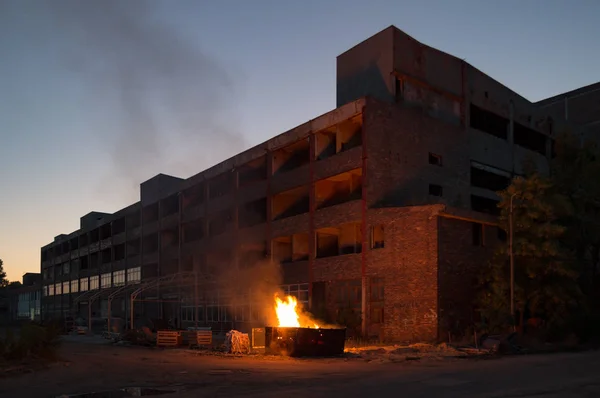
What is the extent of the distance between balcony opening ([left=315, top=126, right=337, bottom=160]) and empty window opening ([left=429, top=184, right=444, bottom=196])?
23.0 feet

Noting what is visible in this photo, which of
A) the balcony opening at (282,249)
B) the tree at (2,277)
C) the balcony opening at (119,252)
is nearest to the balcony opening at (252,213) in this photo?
the balcony opening at (282,249)

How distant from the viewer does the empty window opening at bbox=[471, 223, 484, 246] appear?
34000mm

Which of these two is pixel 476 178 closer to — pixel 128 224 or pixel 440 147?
pixel 440 147

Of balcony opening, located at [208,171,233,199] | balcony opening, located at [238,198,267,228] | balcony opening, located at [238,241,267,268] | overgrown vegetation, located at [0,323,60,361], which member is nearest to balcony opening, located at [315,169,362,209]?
balcony opening, located at [238,241,267,268]

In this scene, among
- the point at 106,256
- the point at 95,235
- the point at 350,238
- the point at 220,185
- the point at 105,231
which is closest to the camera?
the point at 350,238

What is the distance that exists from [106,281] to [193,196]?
87.0 feet

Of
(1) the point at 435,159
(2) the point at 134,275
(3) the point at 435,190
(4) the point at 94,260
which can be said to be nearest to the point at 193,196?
(2) the point at 134,275

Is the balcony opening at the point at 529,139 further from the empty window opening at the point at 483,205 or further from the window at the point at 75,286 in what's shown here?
the window at the point at 75,286

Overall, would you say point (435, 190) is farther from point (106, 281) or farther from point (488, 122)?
point (106, 281)

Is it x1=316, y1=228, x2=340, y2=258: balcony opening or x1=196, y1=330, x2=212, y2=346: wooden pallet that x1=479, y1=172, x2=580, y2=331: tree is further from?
x1=196, y1=330, x2=212, y2=346: wooden pallet

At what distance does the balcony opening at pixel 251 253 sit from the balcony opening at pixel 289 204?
3412 mm

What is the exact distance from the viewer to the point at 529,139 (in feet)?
161

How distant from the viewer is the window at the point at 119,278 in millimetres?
71875

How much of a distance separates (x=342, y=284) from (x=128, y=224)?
4204cm
